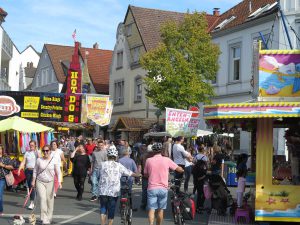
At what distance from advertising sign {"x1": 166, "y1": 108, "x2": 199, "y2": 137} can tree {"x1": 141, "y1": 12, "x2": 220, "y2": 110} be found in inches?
Answer: 318

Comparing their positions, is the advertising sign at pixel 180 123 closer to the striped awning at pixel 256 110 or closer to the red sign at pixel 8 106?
the red sign at pixel 8 106

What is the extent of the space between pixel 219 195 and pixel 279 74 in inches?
128

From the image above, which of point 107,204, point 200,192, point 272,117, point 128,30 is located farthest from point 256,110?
point 128,30

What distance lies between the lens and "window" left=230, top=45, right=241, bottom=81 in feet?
96.9

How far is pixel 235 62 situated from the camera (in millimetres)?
29797

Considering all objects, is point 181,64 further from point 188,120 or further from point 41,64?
point 41,64

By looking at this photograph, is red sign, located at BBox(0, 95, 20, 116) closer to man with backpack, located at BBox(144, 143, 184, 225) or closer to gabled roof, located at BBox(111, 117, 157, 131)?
man with backpack, located at BBox(144, 143, 184, 225)

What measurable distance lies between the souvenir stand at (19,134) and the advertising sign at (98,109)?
9.75 ft

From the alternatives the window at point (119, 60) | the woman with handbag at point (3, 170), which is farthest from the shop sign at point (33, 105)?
the window at point (119, 60)

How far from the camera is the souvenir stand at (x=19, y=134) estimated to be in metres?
18.7

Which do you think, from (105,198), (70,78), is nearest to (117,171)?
(105,198)

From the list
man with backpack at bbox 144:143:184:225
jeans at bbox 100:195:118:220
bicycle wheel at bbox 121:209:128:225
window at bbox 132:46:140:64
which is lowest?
bicycle wheel at bbox 121:209:128:225

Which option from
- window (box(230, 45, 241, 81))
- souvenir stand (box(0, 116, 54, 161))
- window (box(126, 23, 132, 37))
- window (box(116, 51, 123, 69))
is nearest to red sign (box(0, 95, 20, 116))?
souvenir stand (box(0, 116, 54, 161))

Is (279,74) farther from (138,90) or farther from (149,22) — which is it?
(149,22)
